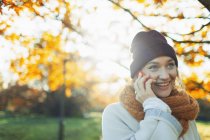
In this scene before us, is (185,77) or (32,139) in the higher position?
(185,77)

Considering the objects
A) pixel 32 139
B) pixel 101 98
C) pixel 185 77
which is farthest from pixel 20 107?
pixel 185 77

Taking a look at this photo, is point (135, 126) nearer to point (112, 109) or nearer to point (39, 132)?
point (112, 109)

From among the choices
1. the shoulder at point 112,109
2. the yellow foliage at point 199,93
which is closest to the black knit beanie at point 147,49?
the shoulder at point 112,109

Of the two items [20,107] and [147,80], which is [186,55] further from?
[20,107]

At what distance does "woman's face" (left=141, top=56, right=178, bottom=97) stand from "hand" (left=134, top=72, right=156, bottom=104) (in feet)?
0.13

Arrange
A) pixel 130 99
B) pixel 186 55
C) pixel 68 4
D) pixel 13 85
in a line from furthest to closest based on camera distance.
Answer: pixel 13 85, pixel 186 55, pixel 68 4, pixel 130 99

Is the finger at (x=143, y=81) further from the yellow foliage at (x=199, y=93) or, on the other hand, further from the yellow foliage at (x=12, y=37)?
the yellow foliage at (x=12, y=37)

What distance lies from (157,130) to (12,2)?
2.16 meters

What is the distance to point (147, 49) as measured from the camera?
9.76 ft

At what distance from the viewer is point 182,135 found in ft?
10.2

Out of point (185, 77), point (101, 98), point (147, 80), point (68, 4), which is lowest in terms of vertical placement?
point (101, 98)

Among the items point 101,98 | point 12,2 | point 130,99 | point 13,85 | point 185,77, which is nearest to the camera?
point 130,99

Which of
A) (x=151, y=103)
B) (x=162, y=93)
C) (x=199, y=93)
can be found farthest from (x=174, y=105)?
(x=199, y=93)

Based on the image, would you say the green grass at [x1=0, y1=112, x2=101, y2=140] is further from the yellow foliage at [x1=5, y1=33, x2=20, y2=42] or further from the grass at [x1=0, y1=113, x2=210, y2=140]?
the yellow foliage at [x1=5, y1=33, x2=20, y2=42]
